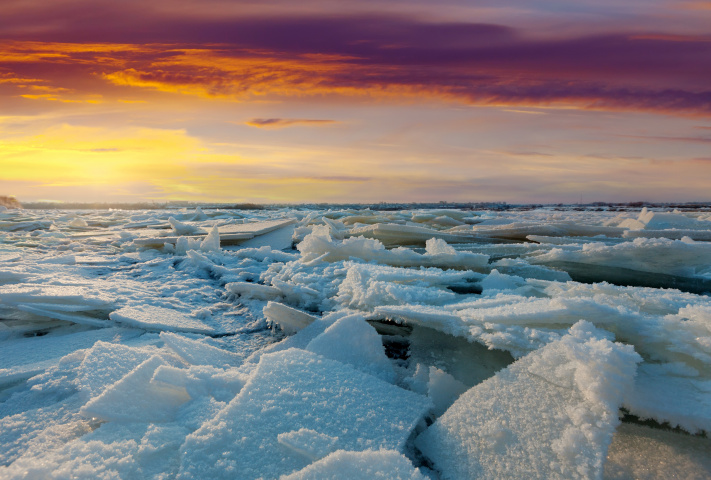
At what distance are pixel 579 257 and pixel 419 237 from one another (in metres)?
1.85

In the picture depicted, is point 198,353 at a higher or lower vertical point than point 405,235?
lower

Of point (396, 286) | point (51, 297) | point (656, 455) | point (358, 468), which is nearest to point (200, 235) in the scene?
point (51, 297)

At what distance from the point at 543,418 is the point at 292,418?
0.67m

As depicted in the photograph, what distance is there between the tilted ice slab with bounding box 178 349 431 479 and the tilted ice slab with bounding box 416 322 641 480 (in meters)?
0.12

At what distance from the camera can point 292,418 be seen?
1100 millimetres

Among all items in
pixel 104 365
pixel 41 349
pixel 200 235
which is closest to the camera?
pixel 104 365

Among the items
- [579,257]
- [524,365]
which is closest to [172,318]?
[524,365]

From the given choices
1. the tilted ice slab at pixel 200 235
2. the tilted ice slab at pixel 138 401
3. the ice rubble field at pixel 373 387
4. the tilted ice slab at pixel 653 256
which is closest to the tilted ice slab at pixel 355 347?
the ice rubble field at pixel 373 387

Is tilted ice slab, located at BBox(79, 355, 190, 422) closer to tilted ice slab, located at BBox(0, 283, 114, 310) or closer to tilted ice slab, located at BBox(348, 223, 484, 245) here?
tilted ice slab, located at BBox(0, 283, 114, 310)

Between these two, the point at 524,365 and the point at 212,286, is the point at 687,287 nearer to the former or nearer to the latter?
the point at 524,365

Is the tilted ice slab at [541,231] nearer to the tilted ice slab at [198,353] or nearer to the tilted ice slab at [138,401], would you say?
the tilted ice slab at [198,353]

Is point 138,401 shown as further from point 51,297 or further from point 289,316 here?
point 51,297

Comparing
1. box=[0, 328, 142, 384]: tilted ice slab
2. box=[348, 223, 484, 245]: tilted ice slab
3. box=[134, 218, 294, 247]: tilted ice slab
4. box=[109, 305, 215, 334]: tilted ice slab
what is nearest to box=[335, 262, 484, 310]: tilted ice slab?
box=[109, 305, 215, 334]: tilted ice slab

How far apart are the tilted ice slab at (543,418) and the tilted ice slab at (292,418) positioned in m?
0.12
